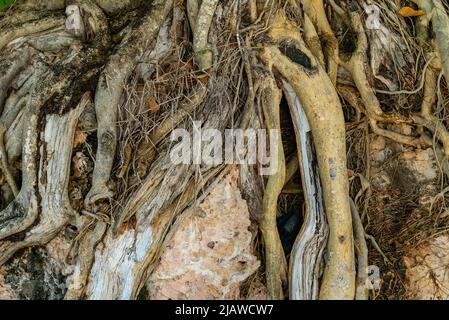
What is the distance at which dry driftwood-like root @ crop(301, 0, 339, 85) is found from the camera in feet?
11.4

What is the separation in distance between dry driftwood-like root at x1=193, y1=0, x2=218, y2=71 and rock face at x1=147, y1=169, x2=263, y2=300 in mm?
673

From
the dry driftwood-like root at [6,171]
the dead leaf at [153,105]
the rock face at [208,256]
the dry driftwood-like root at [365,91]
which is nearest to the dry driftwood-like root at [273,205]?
the rock face at [208,256]

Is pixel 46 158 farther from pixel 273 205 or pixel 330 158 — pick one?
pixel 330 158

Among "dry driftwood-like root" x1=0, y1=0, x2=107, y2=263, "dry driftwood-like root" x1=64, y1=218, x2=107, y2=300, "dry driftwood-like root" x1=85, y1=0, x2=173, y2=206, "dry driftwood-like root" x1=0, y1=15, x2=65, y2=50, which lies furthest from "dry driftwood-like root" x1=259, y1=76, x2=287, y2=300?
"dry driftwood-like root" x1=0, y1=15, x2=65, y2=50

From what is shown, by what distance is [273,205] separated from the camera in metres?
3.21

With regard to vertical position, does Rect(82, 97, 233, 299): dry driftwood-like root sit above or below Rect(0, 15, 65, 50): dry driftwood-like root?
below

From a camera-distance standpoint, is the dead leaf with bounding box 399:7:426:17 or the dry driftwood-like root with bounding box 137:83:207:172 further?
the dead leaf with bounding box 399:7:426:17

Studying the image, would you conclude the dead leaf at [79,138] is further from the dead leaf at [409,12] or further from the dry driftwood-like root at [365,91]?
the dead leaf at [409,12]

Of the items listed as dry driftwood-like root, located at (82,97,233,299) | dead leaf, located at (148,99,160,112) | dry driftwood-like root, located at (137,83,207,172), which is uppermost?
dead leaf, located at (148,99,160,112)

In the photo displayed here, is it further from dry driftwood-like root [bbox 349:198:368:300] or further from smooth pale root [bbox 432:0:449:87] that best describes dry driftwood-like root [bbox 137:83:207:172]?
smooth pale root [bbox 432:0:449:87]

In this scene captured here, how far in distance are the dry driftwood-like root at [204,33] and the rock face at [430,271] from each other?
1.64m

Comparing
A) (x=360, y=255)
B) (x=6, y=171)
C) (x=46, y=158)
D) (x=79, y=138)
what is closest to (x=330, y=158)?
(x=360, y=255)

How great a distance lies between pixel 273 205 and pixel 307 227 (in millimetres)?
231

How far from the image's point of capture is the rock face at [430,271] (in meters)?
3.37
